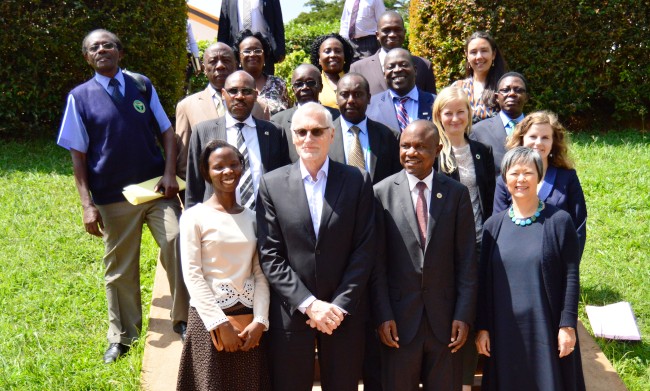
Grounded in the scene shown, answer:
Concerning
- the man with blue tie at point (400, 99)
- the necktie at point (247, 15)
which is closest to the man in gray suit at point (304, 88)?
the man with blue tie at point (400, 99)

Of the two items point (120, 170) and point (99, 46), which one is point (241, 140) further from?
point (99, 46)

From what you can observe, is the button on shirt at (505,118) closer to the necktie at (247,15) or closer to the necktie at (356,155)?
the necktie at (356,155)

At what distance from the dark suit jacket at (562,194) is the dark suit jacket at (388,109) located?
1028 mm

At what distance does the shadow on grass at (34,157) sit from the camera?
10188 mm

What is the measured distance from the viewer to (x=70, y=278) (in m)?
7.55

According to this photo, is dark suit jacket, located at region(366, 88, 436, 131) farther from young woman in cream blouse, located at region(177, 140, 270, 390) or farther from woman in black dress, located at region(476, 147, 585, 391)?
young woman in cream blouse, located at region(177, 140, 270, 390)

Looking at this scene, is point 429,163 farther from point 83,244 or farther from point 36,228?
point 36,228

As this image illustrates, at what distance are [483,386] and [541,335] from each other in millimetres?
583

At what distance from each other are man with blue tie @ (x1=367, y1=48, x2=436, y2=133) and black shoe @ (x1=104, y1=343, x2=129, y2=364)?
272 cm

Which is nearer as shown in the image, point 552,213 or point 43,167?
point 552,213

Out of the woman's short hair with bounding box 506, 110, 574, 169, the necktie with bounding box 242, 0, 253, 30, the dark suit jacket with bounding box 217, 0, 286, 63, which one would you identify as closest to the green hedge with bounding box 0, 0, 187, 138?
the dark suit jacket with bounding box 217, 0, 286, 63

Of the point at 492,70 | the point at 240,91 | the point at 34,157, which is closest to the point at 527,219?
the point at 240,91

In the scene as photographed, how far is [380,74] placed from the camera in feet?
24.1

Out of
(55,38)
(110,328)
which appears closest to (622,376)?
(110,328)
